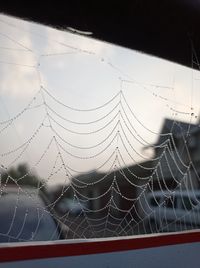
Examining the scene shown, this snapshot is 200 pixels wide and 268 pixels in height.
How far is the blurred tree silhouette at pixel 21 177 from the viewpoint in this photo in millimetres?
2514

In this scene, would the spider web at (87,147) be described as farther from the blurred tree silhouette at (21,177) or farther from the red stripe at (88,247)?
the red stripe at (88,247)

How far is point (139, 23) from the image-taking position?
10.8 ft

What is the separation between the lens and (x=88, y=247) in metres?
2.60

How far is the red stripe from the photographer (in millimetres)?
2338

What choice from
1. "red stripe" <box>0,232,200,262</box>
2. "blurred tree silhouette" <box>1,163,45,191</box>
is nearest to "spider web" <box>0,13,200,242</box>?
"blurred tree silhouette" <box>1,163,45,191</box>

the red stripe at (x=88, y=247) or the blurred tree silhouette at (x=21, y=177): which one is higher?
the blurred tree silhouette at (x=21, y=177)

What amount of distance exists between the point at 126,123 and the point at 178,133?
46 cm

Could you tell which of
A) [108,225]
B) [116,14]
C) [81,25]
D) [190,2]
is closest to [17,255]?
[108,225]

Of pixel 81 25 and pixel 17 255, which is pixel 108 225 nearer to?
pixel 17 255

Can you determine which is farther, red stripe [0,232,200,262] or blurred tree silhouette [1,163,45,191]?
blurred tree silhouette [1,163,45,191]

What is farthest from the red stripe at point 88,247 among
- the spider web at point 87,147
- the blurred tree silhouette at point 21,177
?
the blurred tree silhouette at point 21,177

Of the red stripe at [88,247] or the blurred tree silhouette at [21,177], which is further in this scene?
the blurred tree silhouette at [21,177]

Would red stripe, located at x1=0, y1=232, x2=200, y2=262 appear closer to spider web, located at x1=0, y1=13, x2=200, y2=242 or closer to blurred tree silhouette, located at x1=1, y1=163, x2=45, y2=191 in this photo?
spider web, located at x1=0, y1=13, x2=200, y2=242

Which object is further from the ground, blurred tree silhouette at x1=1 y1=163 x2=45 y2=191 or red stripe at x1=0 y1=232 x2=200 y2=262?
blurred tree silhouette at x1=1 y1=163 x2=45 y2=191
